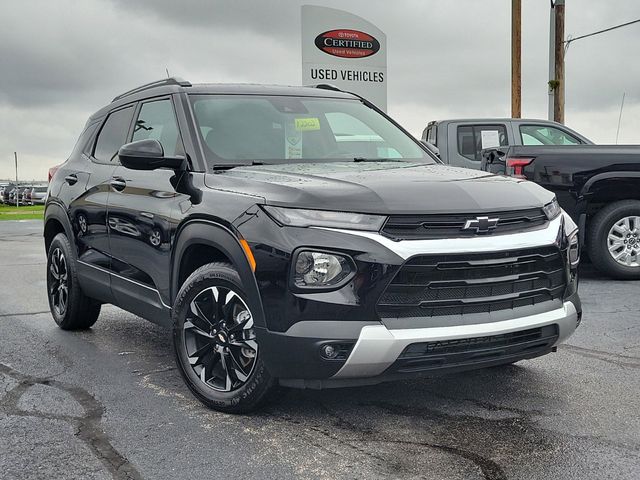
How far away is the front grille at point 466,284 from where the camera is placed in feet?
12.2

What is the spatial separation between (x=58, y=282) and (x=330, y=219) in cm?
366

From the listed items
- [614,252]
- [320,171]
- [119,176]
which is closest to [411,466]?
[320,171]

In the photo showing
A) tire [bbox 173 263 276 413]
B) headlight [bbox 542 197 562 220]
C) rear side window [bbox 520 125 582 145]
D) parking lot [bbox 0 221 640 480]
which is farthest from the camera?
rear side window [bbox 520 125 582 145]

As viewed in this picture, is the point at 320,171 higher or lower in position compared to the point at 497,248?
higher

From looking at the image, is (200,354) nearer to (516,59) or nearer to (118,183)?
(118,183)

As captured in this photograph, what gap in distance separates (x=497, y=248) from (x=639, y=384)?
64.2 inches

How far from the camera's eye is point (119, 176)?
5.47 m

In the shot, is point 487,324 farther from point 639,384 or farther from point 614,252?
point 614,252

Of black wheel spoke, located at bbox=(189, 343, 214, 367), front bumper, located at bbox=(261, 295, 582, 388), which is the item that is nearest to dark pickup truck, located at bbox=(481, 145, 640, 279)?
front bumper, located at bbox=(261, 295, 582, 388)

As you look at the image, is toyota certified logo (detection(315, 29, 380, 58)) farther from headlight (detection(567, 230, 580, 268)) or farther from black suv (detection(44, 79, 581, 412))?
headlight (detection(567, 230, 580, 268))

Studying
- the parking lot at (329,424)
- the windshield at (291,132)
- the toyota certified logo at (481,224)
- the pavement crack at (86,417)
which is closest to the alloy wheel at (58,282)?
the parking lot at (329,424)

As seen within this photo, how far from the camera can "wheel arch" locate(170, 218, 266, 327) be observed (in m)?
3.91

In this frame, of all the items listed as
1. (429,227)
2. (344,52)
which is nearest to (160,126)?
(429,227)

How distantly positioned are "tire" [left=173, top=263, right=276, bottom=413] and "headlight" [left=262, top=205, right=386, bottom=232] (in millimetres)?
459
